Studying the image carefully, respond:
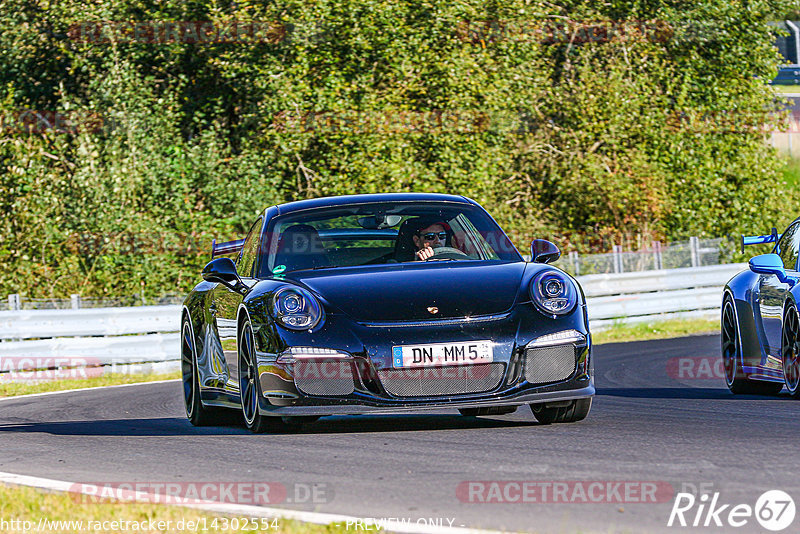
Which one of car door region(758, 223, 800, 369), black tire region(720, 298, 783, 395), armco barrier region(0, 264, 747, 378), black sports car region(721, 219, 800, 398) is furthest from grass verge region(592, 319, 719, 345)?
car door region(758, 223, 800, 369)

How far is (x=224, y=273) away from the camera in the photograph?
26.8ft

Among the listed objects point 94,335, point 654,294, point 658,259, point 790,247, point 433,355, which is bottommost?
point 654,294

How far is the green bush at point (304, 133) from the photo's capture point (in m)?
23.9

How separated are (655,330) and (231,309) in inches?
569

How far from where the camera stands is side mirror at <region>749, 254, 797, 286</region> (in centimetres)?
926

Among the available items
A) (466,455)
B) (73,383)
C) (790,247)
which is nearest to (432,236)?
(466,455)

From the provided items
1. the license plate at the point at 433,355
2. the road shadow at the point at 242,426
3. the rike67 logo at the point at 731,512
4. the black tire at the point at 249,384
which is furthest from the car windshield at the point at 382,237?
the rike67 logo at the point at 731,512

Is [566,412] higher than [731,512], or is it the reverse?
[731,512]

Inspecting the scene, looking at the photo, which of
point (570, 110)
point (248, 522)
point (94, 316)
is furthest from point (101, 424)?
point (570, 110)

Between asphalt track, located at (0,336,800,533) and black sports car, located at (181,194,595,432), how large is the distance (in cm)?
23

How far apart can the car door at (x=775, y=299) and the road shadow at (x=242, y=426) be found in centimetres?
207

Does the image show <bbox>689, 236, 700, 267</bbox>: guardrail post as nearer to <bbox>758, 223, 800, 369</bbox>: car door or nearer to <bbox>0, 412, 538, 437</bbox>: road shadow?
<bbox>758, 223, 800, 369</bbox>: car door

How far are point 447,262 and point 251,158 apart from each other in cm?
1741

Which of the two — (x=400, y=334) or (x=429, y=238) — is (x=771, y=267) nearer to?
(x=429, y=238)
